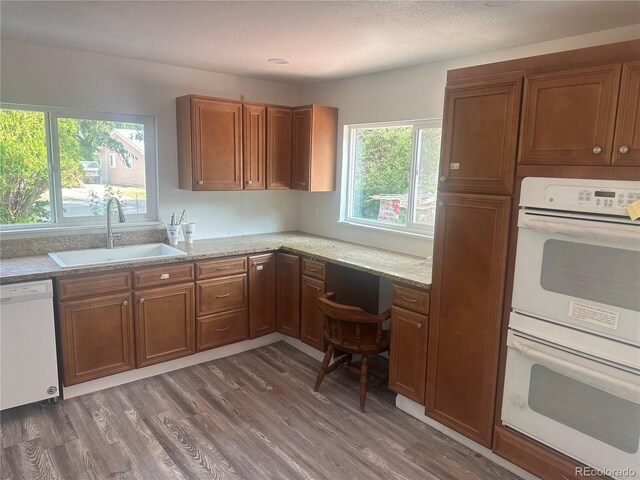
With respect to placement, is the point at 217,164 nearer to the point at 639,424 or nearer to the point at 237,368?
the point at 237,368

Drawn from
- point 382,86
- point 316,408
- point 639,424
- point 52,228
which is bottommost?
point 316,408

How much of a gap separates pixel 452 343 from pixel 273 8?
2.01m

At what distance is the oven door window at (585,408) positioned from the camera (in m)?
1.81

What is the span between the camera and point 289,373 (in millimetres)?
3336

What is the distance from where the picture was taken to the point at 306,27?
7.81 ft

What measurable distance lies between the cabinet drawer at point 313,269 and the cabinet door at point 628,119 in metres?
2.05

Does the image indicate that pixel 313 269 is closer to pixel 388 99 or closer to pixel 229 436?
pixel 229 436

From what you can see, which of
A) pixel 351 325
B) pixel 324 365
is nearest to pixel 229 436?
pixel 324 365

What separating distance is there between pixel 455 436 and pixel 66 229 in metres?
3.05

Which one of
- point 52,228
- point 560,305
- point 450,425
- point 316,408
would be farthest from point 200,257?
point 560,305

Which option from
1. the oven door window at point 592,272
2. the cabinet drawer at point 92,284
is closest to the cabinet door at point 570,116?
the oven door window at point 592,272

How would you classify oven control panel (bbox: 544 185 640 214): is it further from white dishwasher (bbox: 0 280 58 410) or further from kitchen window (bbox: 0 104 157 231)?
kitchen window (bbox: 0 104 157 231)

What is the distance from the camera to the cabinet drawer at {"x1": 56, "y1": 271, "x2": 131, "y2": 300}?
271cm

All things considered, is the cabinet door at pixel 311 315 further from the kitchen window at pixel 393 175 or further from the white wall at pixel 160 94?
the white wall at pixel 160 94
